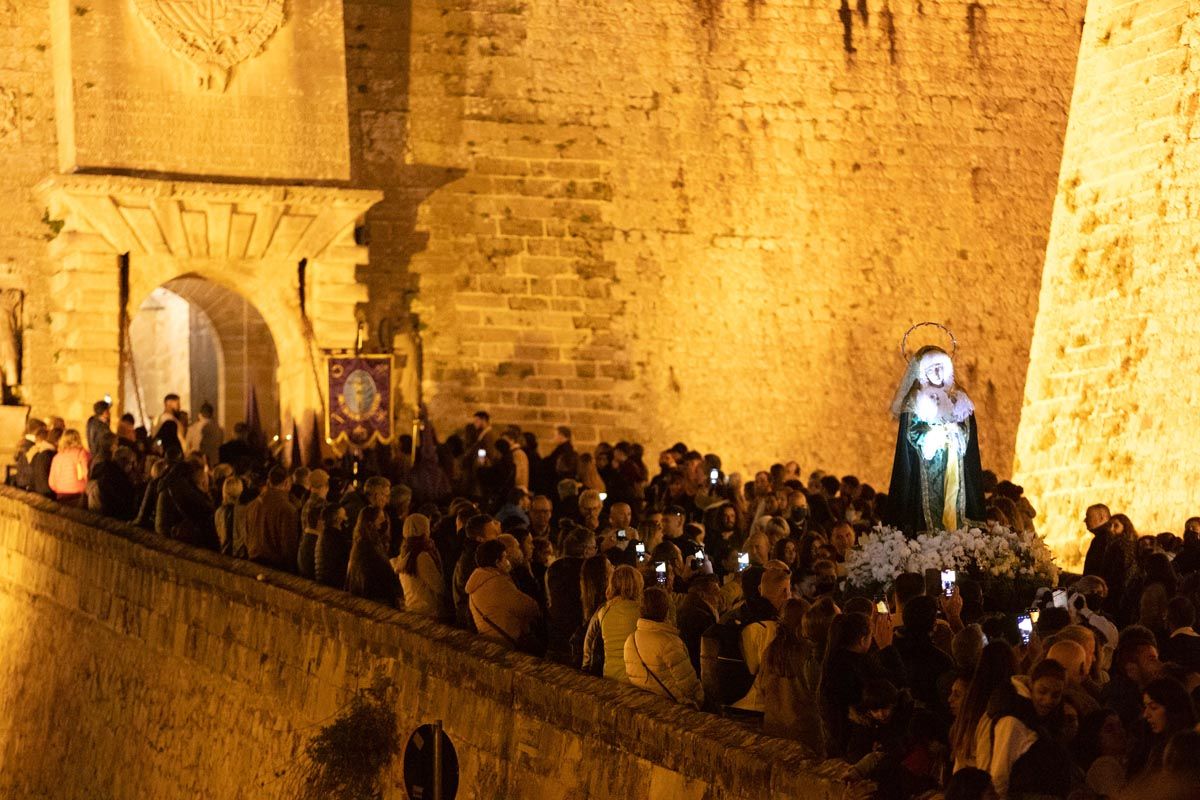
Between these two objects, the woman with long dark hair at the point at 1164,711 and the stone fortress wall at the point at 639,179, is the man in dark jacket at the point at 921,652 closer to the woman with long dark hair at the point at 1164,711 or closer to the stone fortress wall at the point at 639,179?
the woman with long dark hair at the point at 1164,711

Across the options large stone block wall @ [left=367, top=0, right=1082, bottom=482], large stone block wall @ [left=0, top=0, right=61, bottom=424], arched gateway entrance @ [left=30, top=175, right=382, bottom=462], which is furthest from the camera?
large stone block wall @ [left=367, top=0, right=1082, bottom=482]

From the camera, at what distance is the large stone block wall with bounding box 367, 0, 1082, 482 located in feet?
71.0

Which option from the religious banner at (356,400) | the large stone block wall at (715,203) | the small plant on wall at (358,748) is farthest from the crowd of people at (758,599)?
the large stone block wall at (715,203)

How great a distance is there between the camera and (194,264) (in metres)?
20.0

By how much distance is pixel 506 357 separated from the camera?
21.8 meters

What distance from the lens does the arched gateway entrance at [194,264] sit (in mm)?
→ 19453

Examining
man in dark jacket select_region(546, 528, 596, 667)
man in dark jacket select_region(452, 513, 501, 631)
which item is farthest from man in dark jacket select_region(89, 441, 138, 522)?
man in dark jacket select_region(546, 528, 596, 667)

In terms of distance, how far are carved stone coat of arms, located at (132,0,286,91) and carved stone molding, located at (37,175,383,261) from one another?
39.2 inches

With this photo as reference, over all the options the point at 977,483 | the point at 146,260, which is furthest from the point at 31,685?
the point at 977,483

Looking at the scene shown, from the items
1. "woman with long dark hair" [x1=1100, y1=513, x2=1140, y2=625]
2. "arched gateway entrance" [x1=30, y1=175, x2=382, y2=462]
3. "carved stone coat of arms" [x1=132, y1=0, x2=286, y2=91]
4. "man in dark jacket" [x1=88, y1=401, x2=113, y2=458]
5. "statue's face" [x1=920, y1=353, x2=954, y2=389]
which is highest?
"carved stone coat of arms" [x1=132, y1=0, x2=286, y2=91]

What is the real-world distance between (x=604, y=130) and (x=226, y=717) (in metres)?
10.5

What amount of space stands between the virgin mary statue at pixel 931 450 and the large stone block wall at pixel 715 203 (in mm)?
9266

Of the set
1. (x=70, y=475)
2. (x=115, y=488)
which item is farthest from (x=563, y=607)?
(x=70, y=475)

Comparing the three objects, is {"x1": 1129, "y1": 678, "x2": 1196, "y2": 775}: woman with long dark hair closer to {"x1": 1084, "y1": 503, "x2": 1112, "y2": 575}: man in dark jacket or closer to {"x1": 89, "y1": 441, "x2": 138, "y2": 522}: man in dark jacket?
{"x1": 1084, "y1": 503, "x2": 1112, "y2": 575}: man in dark jacket
